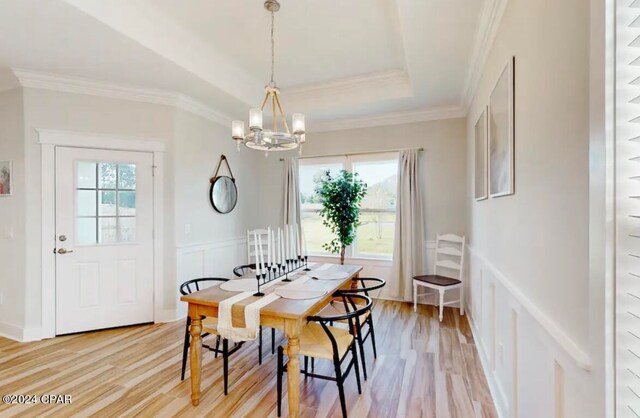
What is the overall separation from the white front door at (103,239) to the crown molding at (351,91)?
6.71ft

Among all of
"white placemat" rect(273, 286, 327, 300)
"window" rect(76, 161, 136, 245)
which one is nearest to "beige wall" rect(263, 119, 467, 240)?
"white placemat" rect(273, 286, 327, 300)

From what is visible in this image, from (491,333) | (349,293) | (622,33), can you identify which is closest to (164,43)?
(349,293)

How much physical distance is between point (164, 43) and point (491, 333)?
11.9 feet

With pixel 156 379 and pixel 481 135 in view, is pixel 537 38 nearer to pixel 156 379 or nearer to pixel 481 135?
pixel 481 135

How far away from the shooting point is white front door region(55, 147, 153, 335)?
326cm

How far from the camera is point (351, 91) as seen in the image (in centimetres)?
398

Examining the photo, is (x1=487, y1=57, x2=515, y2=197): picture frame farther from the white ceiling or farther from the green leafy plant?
the green leafy plant

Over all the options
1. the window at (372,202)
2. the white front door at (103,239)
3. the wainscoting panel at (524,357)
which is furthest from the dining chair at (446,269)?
the white front door at (103,239)

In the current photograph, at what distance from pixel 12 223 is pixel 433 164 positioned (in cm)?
506

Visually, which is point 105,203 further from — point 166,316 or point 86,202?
point 166,316

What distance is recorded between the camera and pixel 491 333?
2.33m

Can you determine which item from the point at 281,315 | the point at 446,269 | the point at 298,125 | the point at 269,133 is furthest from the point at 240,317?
the point at 446,269

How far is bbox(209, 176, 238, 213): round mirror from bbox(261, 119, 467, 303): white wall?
1.80 m

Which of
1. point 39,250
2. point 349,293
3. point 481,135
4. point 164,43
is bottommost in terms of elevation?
point 349,293
